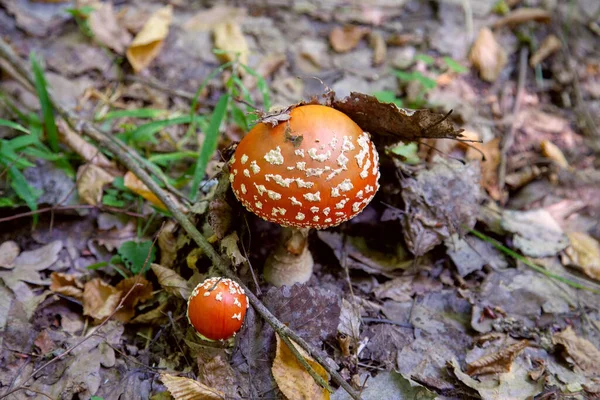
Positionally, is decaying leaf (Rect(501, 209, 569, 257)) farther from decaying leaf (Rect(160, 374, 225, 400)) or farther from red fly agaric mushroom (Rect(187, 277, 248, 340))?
decaying leaf (Rect(160, 374, 225, 400))

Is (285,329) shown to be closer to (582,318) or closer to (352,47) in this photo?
(582,318)

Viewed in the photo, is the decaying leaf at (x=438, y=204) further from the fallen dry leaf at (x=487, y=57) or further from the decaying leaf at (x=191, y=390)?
the fallen dry leaf at (x=487, y=57)

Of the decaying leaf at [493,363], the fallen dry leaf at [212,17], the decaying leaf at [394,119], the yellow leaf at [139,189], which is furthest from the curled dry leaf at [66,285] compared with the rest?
the fallen dry leaf at [212,17]

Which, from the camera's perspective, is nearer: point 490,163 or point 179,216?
point 179,216

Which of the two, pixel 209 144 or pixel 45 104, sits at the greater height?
pixel 45 104

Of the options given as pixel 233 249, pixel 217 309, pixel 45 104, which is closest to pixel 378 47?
pixel 233 249

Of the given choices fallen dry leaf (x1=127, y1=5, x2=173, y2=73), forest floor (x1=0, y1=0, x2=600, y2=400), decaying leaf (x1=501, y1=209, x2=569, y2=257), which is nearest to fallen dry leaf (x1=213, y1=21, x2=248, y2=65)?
forest floor (x1=0, y1=0, x2=600, y2=400)

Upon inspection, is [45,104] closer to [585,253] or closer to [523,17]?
[585,253]
